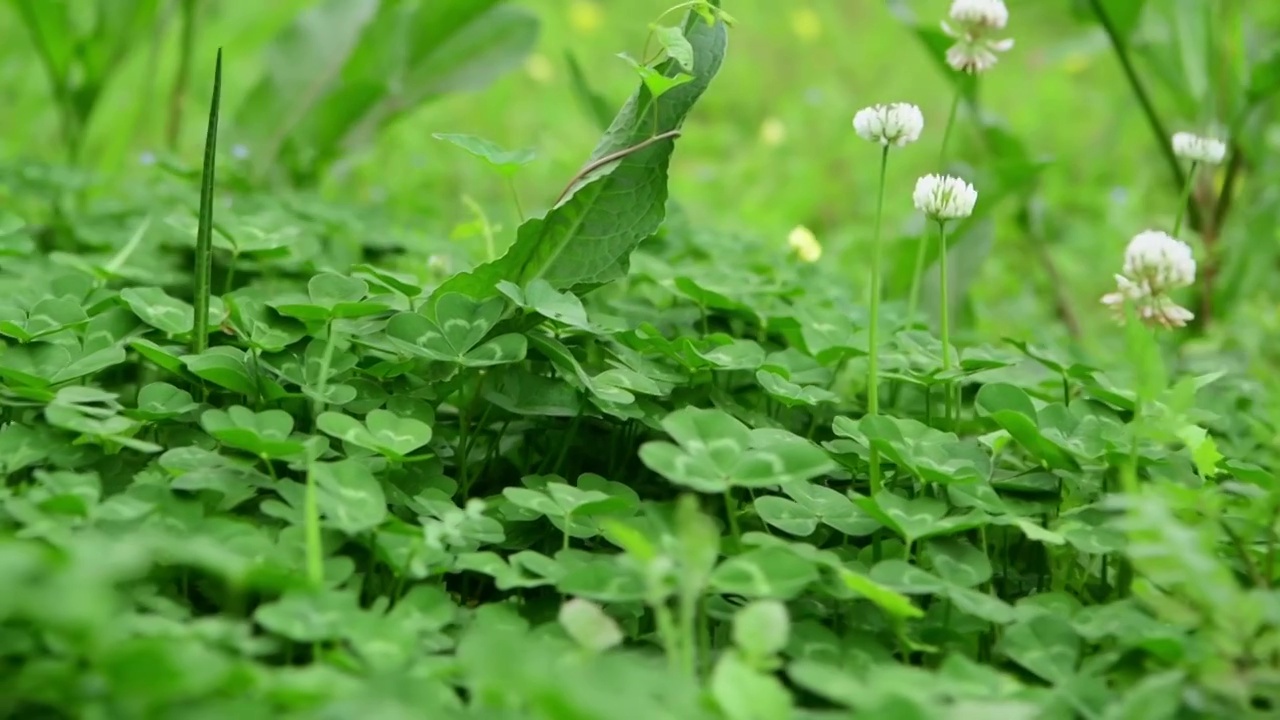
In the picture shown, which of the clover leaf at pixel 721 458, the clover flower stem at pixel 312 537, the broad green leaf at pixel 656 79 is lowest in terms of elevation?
the clover flower stem at pixel 312 537

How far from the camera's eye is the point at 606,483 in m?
1.26

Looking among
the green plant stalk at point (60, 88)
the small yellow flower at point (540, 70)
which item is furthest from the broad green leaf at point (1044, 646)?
the small yellow flower at point (540, 70)

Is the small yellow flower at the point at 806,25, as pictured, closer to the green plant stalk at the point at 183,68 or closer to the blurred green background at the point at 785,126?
the blurred green background at the point at 785,126

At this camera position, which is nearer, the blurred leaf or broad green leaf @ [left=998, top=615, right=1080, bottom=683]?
broad green leaf @ [left=998, top=615, right=1080, bottom=683]

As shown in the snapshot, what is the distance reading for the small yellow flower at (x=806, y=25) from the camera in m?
4.80

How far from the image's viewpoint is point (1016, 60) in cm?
487

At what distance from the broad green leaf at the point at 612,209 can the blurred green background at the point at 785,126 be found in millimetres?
832

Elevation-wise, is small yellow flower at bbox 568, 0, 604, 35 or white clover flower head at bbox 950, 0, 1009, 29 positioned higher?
small yellow flower at bbox 568, 0, 604, 35

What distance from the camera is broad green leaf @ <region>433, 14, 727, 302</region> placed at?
1.40 m

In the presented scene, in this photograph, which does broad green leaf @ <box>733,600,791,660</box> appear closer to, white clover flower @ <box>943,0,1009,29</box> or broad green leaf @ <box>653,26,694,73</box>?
broad green leaf @ <box>653,26,694,73</box>

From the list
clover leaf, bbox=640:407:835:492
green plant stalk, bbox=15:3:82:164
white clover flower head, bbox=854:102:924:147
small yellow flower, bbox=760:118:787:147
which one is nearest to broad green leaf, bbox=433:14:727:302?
white clover flower head, bbox=854:102:924:147

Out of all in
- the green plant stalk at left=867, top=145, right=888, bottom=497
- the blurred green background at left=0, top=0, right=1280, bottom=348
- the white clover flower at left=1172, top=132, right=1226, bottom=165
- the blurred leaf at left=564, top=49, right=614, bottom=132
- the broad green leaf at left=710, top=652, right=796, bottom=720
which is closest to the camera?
the broad green leaf at left=710, top=652, right=796, bottom=720

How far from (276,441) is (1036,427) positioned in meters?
0.77

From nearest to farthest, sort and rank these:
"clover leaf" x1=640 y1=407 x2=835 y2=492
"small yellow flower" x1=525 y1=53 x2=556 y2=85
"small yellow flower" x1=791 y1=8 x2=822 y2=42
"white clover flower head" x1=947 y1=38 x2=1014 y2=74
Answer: "clover leaf" x1=640 y1=407 x2=835 y2=492, "white clover flower head" x1=947 y1=38 x2=1014 y2=74, "small yellow flower" x1=525 y1=53 x2=556 y2=85, "small yellow flower" x1=791 y1=8 x2=822 y2=42
